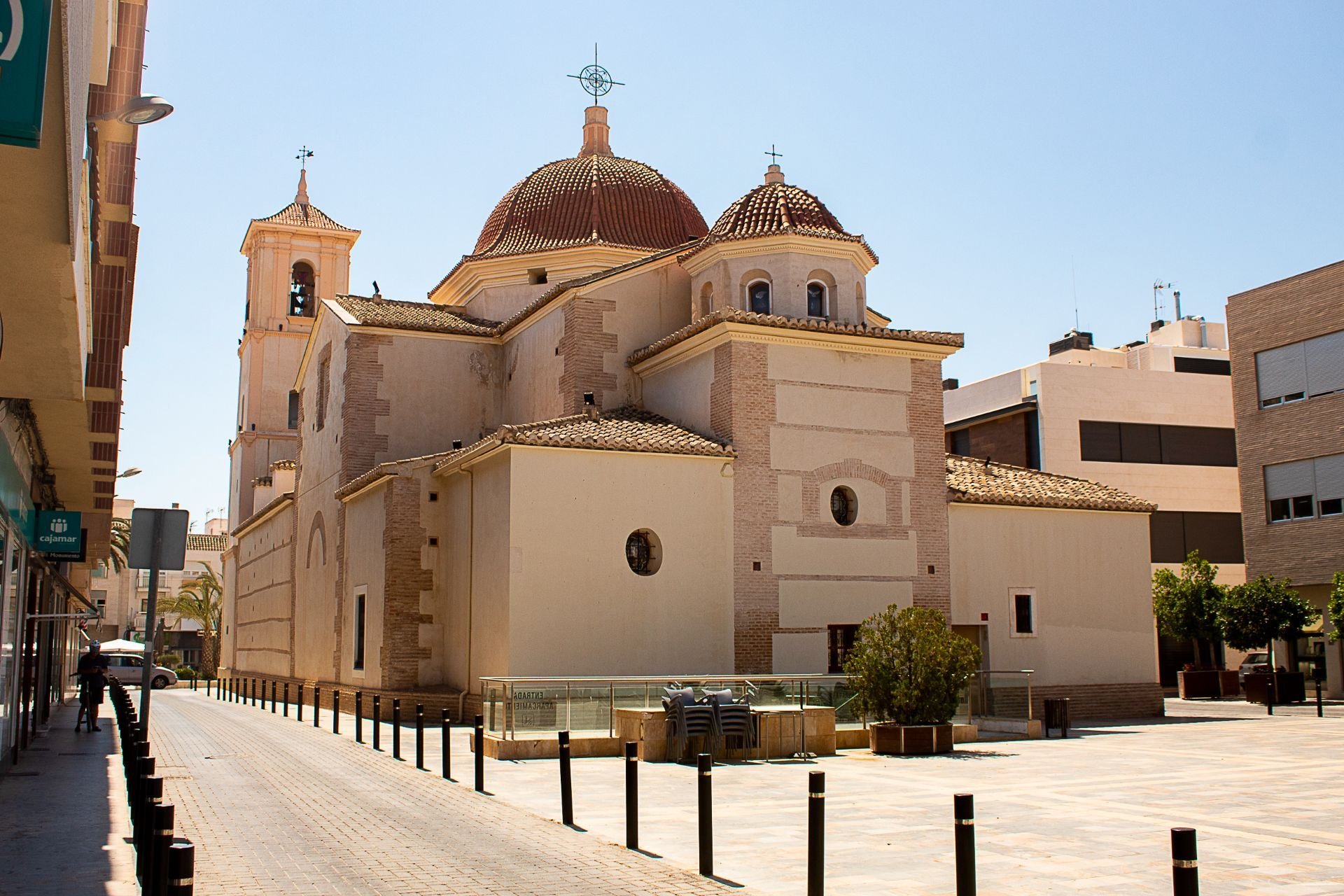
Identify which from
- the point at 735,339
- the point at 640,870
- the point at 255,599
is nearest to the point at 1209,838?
the point at 640,870

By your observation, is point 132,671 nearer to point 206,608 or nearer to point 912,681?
point 206,608

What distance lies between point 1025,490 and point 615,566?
954 centimetres

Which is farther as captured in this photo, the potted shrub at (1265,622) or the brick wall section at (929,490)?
the potted shrub at (1265,622)

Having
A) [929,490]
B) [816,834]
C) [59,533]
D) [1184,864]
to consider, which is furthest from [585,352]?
[1184,864]

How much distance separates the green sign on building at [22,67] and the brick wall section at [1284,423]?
3268cm

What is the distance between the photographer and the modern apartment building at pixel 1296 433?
31.5 metres

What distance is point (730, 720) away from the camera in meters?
16.4

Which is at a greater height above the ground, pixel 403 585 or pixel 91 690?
pixel 403 585

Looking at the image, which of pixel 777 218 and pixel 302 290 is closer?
pixel 777 218

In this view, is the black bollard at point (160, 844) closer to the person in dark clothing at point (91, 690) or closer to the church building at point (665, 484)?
the church building at point (665, 484)

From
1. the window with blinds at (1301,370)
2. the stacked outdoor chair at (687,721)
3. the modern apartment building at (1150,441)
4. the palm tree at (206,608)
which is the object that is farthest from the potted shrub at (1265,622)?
the palm tree at (206,608)

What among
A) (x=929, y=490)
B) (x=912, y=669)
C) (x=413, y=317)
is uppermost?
(x=413, y=317)

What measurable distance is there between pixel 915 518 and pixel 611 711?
31.7 ft

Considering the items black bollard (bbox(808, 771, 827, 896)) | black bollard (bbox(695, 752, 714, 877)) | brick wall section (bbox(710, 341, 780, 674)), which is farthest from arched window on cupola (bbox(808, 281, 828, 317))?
black bollard (bbox(808, 771, 827, 896))
